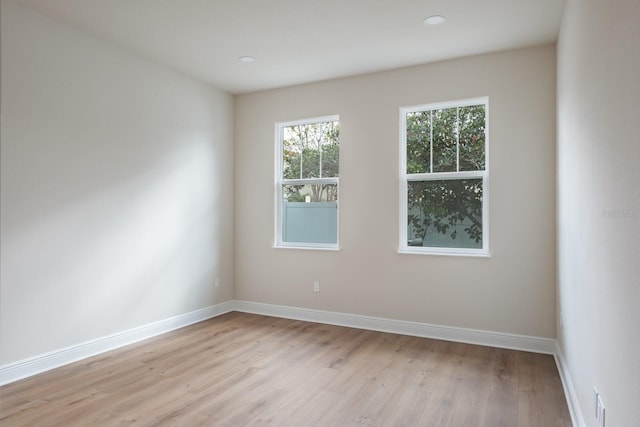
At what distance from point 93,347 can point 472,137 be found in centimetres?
395

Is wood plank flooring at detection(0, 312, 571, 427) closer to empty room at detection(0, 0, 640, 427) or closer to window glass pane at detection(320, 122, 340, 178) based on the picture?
empty room at detection(0, 0, 640, 427)

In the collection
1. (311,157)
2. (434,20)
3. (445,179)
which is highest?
(434,20)

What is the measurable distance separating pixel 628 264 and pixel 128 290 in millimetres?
3756

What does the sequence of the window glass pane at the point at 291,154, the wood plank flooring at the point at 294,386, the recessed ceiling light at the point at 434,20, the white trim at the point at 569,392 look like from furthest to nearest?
the window glass pane at the point at 291,154 < the recessed ceiling light at the point at 434,20 < the wood plank flooring at the point at 294,386 < the white trim at the point at 569,392

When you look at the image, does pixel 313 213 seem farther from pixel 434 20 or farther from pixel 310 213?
pixel 434 20

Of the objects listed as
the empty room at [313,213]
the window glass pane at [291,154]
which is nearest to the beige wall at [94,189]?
the empty room at [313,213]

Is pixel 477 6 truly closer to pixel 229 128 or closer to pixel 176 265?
pixel 229 128

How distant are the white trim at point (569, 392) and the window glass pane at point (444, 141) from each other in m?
1.87

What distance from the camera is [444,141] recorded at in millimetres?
4035

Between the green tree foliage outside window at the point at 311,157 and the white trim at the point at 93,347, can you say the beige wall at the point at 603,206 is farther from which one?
the white trim at the point at 93,347

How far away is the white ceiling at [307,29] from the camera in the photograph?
9.65 ft

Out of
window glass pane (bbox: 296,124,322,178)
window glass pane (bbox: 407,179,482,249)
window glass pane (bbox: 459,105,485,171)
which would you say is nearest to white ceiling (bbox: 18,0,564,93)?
window glass pane (bbox: 459,105,485,171)

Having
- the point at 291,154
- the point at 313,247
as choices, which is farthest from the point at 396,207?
the point at 291,154

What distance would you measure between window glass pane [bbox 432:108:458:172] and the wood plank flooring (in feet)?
5.70
